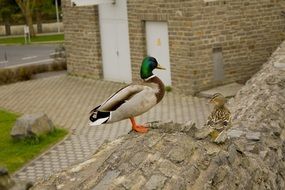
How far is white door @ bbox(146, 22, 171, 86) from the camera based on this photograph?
17469mm

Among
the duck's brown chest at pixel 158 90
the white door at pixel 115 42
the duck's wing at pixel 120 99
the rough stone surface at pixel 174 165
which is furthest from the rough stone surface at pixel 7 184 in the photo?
the white door at pixel 115 42

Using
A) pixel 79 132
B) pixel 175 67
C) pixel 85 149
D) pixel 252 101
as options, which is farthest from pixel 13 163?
pixel 175 67

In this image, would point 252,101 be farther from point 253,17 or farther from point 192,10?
point 253,17

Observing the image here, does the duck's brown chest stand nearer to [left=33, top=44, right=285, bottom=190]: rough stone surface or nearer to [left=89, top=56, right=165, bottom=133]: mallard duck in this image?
[left=89, top=56, right=165, bottom=133]: mallard duck

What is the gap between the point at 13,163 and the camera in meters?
11.4

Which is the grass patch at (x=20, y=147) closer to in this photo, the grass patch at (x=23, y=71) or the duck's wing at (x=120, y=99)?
the duck's wing at (x=120, y=99)

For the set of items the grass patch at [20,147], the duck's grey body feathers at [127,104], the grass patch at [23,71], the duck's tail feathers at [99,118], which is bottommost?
the grass patch at [20,147]

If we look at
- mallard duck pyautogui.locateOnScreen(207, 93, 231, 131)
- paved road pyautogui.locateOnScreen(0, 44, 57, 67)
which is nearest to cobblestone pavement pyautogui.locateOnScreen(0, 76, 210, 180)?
mallard duck pyautogui.locateOnScreen(207, 93, 231, 131)

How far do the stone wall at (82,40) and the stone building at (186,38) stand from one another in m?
0.04

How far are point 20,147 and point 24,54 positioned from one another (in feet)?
77.1

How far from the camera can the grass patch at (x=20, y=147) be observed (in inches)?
453

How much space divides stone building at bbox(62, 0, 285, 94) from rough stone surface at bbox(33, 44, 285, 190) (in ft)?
30.2

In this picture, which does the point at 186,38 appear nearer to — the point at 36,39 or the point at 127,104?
the point at 127,104

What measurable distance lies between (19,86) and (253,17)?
8.61 meters
